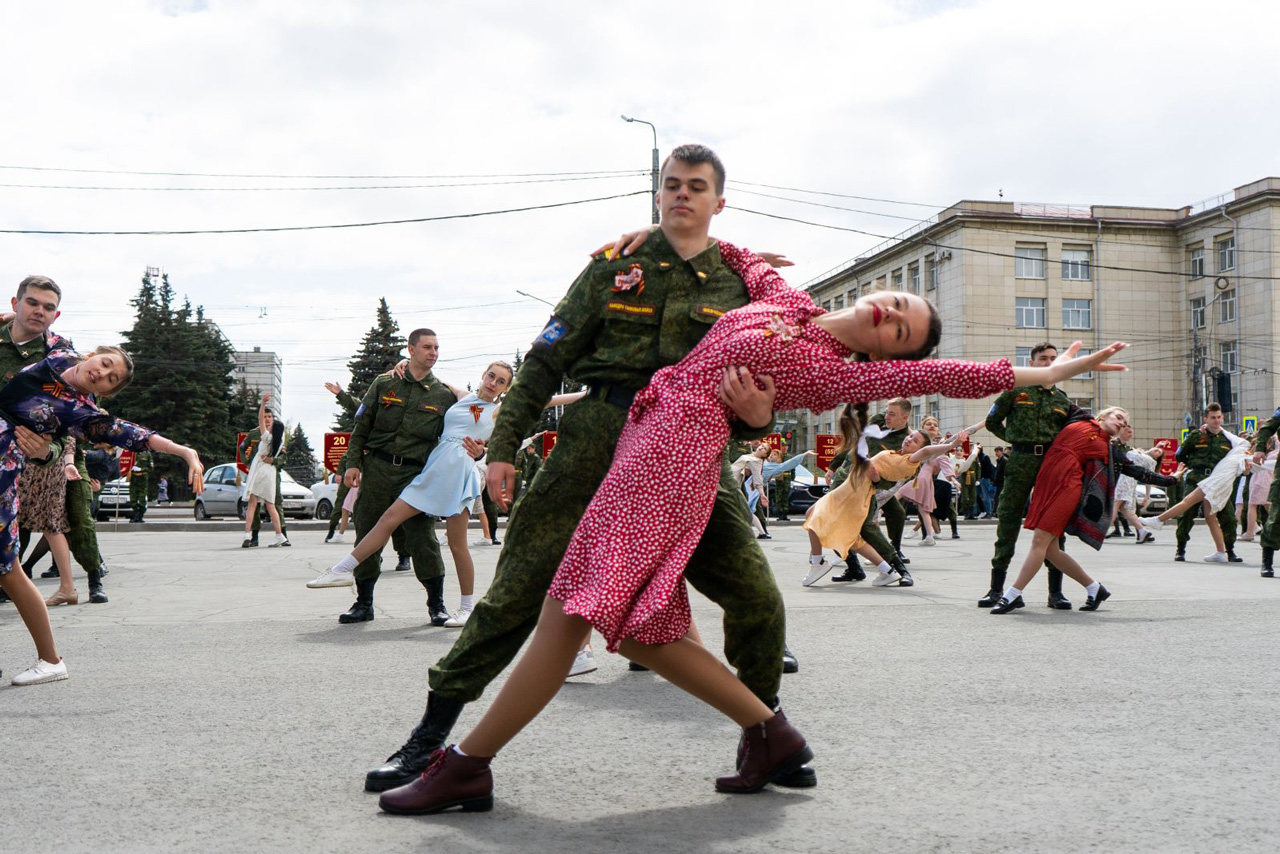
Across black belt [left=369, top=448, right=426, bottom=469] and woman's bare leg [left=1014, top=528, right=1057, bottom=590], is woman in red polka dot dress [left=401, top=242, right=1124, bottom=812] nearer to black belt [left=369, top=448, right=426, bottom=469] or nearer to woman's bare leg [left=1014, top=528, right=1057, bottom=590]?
black belt [left=369, top=448, right=426, bottom=469]

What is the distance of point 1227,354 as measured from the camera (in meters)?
58.0

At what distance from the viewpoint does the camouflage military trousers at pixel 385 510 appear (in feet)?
26.3

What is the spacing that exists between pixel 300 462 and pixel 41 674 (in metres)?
99.2

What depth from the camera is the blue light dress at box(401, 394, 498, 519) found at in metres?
7.86

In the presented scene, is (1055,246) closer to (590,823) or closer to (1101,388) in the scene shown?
(1101,388)

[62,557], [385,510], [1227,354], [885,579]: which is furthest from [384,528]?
[1227,354]

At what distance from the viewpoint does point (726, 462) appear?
363 cm

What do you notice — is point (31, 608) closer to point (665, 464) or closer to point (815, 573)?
point (665, 464)

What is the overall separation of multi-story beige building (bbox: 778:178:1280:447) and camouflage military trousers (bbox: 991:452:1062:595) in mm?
47457

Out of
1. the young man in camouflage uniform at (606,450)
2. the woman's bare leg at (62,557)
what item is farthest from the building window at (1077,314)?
the young man in camouflage uniform at (606,450)

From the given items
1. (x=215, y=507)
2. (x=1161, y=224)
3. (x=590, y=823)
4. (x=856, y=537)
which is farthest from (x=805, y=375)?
(x=1161, y=224)

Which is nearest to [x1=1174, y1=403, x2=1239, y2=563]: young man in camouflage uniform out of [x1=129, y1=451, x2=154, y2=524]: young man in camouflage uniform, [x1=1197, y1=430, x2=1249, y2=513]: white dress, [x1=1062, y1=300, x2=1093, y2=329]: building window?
[x1=1197, y1=430, x2=1249, y2=513]: white dress

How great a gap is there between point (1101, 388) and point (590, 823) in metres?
58.9

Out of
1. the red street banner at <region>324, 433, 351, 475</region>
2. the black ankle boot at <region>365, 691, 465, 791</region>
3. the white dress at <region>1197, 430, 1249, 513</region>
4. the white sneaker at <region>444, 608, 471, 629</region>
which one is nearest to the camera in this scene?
the black ankle boot at <region>365, 691, 465, 791</region>
